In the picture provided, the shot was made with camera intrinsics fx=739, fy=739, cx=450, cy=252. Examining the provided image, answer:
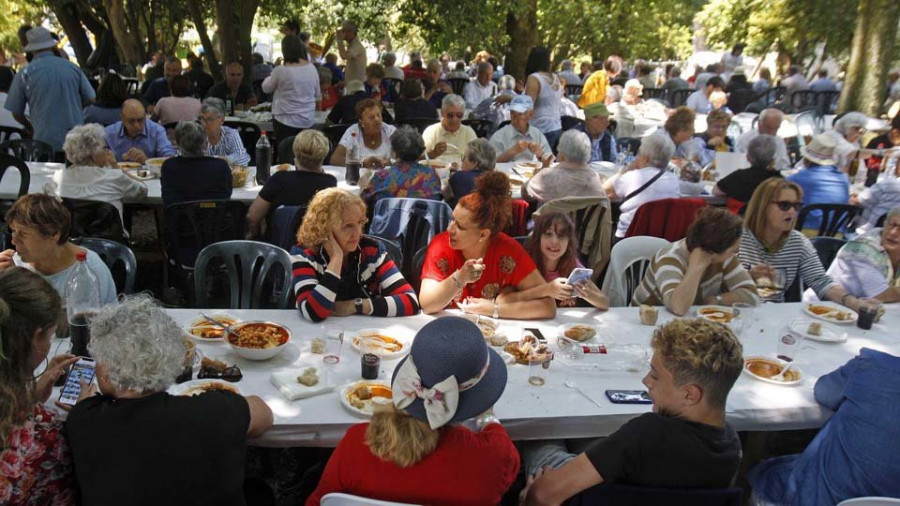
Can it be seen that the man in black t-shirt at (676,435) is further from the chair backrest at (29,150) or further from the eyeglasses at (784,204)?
the chair backrest at (29,150)

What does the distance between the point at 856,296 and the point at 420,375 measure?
3.22 m

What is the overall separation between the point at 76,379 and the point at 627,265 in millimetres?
2896

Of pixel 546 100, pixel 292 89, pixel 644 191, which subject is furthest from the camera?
pixel 546 100

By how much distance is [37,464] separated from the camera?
6.76ft

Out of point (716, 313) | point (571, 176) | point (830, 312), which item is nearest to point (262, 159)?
point (571, 176)

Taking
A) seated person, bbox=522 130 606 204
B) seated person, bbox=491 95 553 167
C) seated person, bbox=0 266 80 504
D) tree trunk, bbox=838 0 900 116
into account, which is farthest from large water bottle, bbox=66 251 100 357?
tree trunk, bbox=838 0 900 116

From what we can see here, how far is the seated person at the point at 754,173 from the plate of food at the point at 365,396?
4.03 m

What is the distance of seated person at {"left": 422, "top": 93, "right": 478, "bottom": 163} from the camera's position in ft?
23.3

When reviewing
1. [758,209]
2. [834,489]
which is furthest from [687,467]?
[758,209]

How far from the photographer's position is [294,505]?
312cm

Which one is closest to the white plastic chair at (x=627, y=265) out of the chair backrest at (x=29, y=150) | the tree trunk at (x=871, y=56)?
the chair backrest at (x=29, y=150)

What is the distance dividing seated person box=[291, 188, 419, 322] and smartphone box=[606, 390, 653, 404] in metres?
1.08

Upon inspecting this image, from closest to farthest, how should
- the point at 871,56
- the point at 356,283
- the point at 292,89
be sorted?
the point at 356,283, the point at 292,89, the point at 871,56

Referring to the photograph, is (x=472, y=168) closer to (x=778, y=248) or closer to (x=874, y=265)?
(x=778, y=248)
